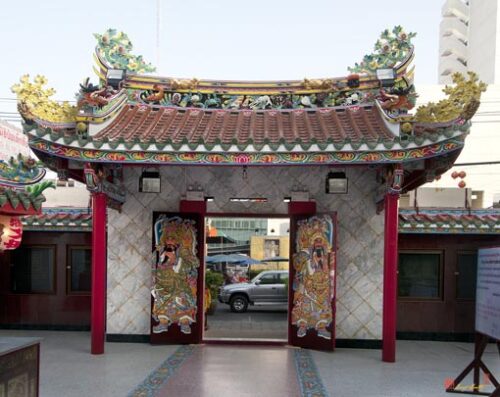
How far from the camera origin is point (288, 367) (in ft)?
24.5

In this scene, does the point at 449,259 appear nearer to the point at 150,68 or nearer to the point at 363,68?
the point at 363,68

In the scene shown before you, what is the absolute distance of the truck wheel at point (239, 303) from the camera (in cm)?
1467

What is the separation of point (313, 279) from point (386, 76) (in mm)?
3776

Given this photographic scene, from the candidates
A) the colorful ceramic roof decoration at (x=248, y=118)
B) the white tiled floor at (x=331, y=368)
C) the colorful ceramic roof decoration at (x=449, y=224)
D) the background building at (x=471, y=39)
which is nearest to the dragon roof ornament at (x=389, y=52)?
the colorful ceramic roof decoration at (x=248, y=118)

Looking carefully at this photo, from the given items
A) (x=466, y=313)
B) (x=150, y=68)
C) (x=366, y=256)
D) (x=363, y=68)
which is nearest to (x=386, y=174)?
(x=366, y=256)

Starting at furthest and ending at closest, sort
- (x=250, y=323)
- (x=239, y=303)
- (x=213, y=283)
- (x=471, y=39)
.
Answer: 1. (x=471, y=39)
2. (x=239, y=303)
3. (x=213, y=283)
4. (x=250, y=323)

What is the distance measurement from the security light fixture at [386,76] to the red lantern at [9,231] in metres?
6.42

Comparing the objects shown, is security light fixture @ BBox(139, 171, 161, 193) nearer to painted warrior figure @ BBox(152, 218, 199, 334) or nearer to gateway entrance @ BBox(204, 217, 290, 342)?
painted warrior figure @ BBox(152, 218, 199, 334)

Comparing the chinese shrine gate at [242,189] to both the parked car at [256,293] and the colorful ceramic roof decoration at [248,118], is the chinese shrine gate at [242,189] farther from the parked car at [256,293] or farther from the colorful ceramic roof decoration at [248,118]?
the parked car at [256,293]

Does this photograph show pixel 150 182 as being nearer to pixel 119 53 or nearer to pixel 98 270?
pixel 98 270

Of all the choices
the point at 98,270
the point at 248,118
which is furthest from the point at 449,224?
the point at 98,270

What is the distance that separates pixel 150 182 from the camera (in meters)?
8.75

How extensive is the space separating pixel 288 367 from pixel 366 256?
2.55 m

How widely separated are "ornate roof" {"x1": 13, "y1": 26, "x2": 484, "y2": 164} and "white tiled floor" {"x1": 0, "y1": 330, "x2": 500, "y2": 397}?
9.87 ft
